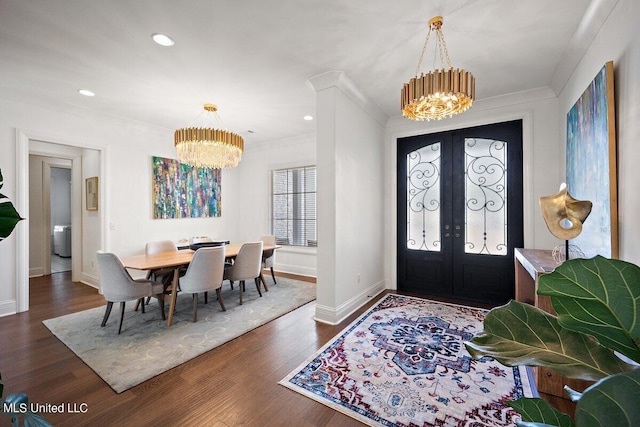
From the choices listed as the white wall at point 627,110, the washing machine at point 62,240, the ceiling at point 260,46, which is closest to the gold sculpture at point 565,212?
the white wall at point 627,110

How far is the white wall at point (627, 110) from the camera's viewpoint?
1.50 metres

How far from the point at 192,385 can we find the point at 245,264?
5.71 ft

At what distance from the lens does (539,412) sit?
56 centimetres

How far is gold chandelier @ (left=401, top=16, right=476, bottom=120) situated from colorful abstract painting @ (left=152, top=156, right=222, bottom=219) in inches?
167

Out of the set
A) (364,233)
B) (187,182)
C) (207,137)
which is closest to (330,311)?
(364,233)

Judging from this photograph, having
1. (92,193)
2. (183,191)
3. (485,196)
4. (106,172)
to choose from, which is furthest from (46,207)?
(485,196)

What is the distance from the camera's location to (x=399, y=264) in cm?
422

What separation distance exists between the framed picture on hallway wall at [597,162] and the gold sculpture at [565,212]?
97 millimetres

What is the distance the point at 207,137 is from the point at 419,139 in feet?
9.66

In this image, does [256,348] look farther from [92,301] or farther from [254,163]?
[254,163]

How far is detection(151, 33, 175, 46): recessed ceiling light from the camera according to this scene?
2229 mm

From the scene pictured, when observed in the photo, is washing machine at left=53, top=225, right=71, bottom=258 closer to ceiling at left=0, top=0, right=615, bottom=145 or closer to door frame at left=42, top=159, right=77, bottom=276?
door frame at left=42, top=159, right=77, bottom=276

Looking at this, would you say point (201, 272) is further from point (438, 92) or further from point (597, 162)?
point (597, 162)

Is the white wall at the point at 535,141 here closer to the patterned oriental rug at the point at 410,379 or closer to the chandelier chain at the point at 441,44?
the chandelier chain at the point at 441,44
